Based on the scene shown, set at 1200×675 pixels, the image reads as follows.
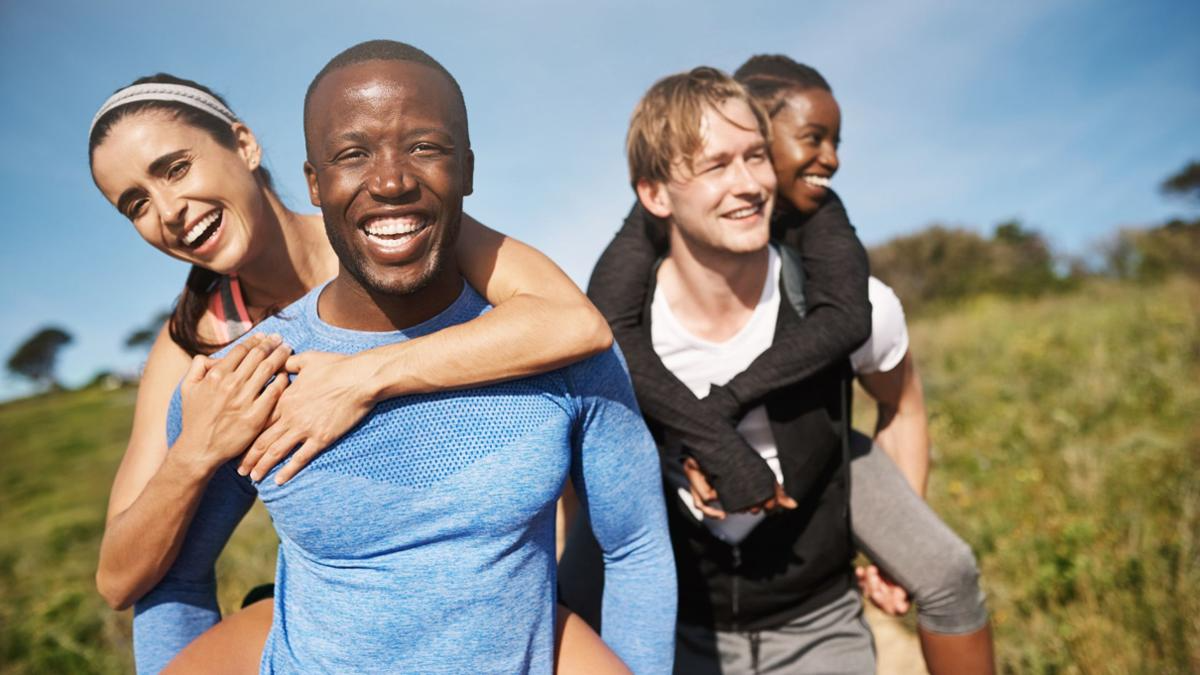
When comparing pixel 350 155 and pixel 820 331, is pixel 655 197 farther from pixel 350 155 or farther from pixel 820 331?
pixel 350 155

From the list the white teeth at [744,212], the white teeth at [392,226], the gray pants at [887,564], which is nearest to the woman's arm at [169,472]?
the white teeth at [392,226]

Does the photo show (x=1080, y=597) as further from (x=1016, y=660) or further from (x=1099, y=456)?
(x=1099, y=456)

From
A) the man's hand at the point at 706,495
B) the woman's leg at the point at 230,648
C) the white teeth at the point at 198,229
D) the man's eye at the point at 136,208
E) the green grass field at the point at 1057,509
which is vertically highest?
the man's eye at the point at 136,208

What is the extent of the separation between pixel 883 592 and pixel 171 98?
2732mm

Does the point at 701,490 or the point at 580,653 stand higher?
the point at 701,490

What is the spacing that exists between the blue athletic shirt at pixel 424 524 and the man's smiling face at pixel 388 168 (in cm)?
20

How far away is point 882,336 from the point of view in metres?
2.54

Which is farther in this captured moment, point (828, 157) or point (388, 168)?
point (828, 157)

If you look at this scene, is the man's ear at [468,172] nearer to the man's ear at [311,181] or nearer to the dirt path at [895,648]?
the man's ear at [311,181]

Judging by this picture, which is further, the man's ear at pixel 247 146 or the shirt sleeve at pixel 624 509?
the man's ear at pixel 247 146

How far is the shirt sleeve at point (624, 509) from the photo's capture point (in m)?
1.75

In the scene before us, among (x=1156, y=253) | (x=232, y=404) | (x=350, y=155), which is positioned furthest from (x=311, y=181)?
(x=1156, y=253)

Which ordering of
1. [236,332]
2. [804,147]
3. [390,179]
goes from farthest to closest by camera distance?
1. [804,147]
2. [236,332]
3. [390,179]

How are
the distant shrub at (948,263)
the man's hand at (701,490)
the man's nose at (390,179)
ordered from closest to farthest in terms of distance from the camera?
the man's nose at (390,179) < the man's hand at (701,490) < the distant shrub at (948,263)
